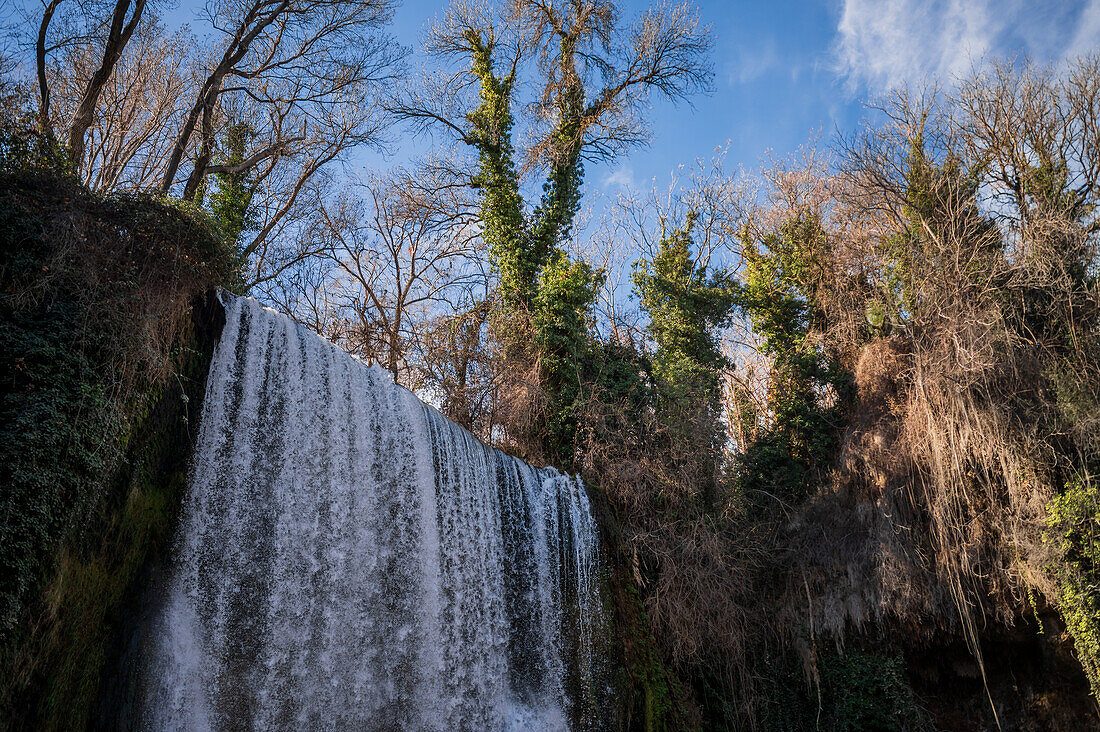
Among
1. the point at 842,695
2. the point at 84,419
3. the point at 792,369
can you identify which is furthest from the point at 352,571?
the point at 792,369

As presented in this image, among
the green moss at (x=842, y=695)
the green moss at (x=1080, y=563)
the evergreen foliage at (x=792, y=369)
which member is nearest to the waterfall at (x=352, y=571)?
the green moss at (x=842, y=695)

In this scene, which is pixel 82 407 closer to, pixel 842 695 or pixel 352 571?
pixel 352 571

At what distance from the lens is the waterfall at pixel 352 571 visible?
6.72 m

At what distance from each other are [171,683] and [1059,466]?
11.9 metres

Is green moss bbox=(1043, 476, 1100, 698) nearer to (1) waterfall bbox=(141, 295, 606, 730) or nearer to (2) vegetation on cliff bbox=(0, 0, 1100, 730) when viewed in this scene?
(2) vegetation on cliff bbox=(0, 0, 1100, 730)

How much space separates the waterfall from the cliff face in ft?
1.33

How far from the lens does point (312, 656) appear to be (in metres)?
7.00

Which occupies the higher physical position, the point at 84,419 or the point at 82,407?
the point at 82,407

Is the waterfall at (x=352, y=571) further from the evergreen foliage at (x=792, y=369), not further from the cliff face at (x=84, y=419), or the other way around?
the evergreen foliage at (x=792, y=369)

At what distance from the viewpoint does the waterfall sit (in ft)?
22.0

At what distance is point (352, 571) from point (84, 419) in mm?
3118

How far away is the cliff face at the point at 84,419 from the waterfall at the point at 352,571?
15.9 inches

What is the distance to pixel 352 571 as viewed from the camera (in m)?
7.61

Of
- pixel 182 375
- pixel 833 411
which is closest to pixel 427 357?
pixel 182 375
